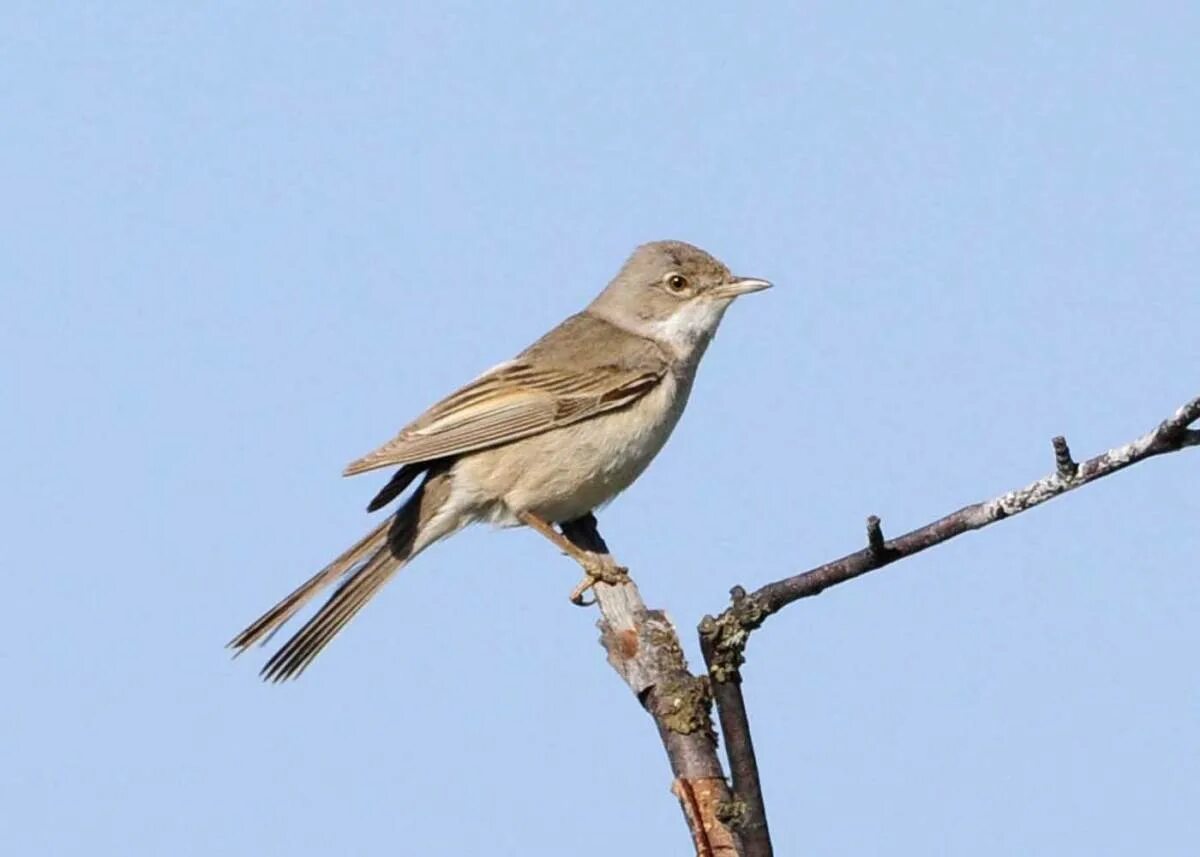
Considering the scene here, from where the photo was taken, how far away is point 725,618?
4344mm

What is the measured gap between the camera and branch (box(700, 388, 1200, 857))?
11.3 feet

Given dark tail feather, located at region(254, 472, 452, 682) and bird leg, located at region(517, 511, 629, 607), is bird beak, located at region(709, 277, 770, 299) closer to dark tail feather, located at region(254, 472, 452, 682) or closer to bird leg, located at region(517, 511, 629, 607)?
bird leg, located at region(517, 511, 629, 607)

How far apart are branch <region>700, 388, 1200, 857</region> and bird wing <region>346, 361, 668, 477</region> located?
3.12m

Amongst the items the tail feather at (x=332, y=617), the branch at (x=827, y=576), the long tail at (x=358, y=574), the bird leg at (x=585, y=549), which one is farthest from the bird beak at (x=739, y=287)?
the branch at (x=827, y=576)

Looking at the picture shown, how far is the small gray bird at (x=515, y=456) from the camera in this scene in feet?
23.9

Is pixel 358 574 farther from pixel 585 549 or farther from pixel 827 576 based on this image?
pixel 827 576

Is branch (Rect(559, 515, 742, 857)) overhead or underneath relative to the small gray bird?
underneath

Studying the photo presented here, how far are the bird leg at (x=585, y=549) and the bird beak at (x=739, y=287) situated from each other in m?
1.37

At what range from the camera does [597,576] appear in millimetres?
6934

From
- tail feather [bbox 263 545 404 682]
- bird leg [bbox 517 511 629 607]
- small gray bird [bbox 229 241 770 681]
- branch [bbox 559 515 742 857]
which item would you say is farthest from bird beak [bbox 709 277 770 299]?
branch [bbox 559 515 742 857]

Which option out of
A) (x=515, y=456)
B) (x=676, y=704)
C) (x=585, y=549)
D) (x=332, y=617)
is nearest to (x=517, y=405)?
(x=515, y=456)

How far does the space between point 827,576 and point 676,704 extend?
106 cm

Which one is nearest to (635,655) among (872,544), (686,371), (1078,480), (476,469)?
(872,544)

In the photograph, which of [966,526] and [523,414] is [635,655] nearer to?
[966,526]
